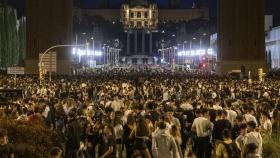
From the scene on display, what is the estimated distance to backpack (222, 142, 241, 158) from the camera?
14.2 metres

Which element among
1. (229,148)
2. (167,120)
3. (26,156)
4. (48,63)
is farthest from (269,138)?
(48,63)

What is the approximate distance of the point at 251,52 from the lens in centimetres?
8606

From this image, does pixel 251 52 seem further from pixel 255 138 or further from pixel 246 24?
pixel 255 138

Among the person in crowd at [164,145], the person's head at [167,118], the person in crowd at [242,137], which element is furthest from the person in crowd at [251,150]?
the person's head at [167,118]

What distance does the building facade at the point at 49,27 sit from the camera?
85312mm

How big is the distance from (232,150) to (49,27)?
73354 mm

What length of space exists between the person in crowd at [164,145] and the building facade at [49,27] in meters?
70.1

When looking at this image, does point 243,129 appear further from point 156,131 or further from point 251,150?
point 251,150

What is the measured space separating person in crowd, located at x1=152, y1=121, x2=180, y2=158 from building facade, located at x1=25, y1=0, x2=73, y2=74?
2762 inches

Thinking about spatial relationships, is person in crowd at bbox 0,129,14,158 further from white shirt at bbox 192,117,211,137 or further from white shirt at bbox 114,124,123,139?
white shirt at bbox 192,117,211,137

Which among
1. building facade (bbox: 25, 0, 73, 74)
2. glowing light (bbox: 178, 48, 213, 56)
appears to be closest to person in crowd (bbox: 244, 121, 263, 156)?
building facade (bbox: 25, 0, 73, 74)

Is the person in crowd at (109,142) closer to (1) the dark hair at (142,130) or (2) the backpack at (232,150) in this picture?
(1) the dark hair at (142,130)

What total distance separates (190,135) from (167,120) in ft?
9.11

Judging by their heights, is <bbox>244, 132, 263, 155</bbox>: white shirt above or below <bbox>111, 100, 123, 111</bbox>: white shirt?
below
